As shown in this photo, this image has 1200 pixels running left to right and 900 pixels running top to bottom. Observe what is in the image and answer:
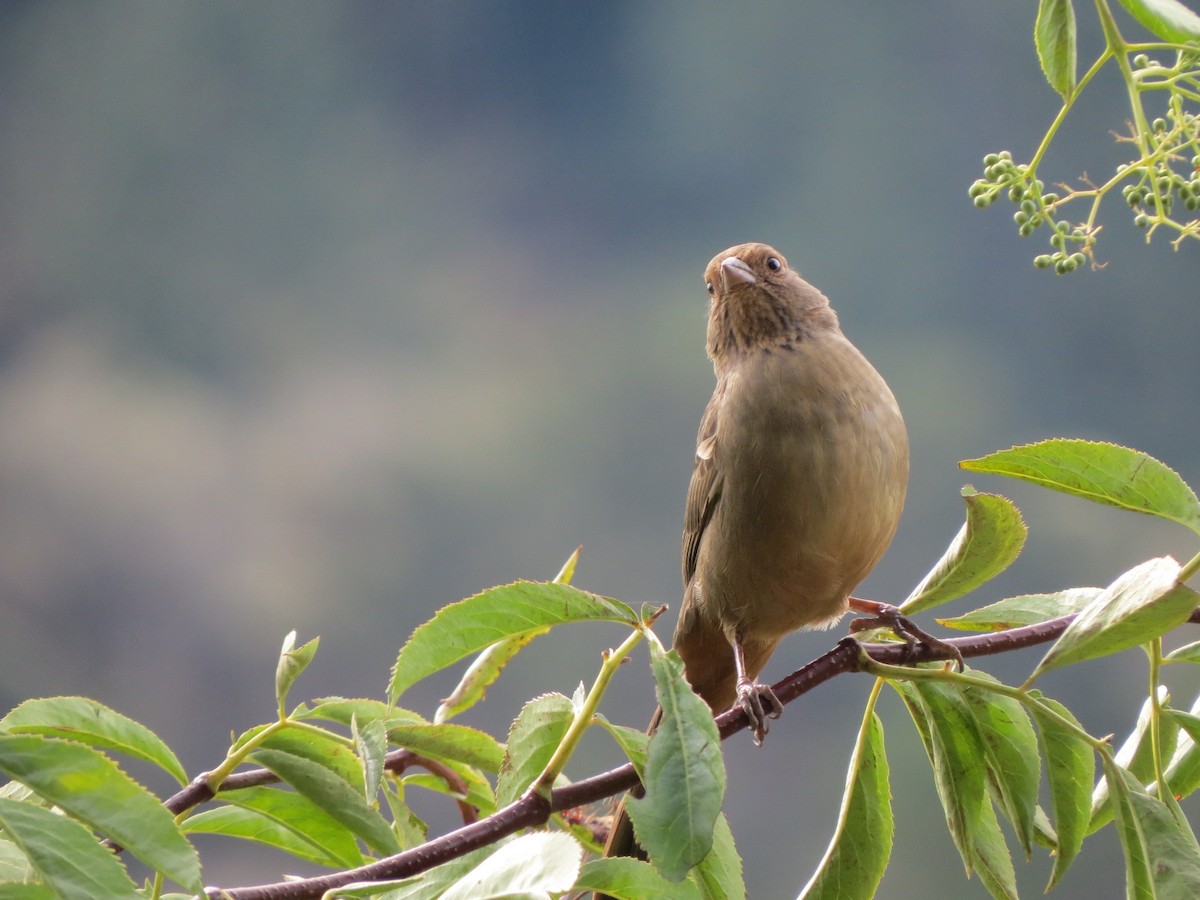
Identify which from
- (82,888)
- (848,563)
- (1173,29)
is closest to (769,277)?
(848,563)

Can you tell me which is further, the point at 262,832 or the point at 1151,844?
the point at 262,832

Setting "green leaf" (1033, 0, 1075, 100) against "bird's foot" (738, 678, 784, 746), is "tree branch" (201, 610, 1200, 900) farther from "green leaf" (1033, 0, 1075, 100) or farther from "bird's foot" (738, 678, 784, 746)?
"green leaf" (1033, 0, 1075, 100)

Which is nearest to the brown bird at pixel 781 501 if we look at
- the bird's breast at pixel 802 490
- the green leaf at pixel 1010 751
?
the bird's breast at pixel 802 490

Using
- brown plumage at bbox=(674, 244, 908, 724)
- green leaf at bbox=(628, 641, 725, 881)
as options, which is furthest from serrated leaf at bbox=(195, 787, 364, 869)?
brown plumage at bbox=(674, 244, 908, 724)

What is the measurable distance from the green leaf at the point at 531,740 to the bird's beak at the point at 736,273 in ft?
4.20

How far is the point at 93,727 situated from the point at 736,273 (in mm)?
1480

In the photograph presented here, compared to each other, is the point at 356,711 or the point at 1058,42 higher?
the point at 1058,42

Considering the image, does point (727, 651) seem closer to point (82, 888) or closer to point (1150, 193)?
point (1150, 193)

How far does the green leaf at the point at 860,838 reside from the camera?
1.19 metres

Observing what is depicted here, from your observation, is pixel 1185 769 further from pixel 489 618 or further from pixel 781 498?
pixel 489 618

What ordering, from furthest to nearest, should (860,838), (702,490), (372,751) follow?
(702,490), (860,838), (372,751)

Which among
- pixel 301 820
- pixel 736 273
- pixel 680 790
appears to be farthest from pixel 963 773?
pixel 736 273

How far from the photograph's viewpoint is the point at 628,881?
0.88 meters

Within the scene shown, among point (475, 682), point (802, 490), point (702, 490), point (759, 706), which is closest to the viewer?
point (475, 682)
